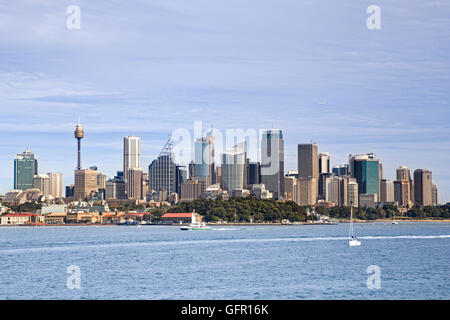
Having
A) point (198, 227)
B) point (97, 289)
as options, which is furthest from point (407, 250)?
point (198, 227)

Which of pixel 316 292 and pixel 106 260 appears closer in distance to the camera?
pixel 316 292

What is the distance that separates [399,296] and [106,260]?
3825 centimetres

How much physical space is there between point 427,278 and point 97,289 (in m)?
29.0

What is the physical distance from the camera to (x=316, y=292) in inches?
1987

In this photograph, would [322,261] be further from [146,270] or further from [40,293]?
[40,293]

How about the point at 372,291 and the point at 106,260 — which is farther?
the point at 106,260

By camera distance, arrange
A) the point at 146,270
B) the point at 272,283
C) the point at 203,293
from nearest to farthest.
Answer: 1. the point at 203,293
2. the point at 272,283
3. the point at 146,270

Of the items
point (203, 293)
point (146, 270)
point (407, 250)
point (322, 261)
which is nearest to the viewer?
point (203, 293)
